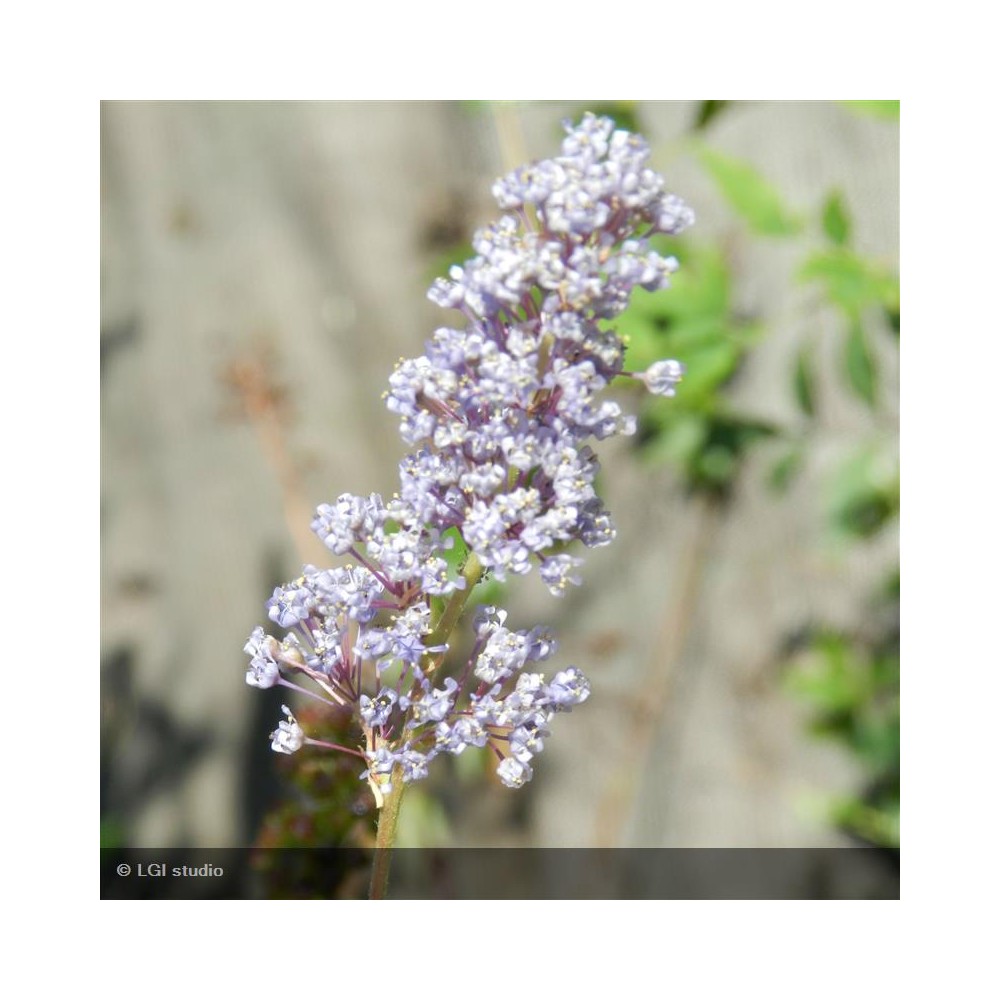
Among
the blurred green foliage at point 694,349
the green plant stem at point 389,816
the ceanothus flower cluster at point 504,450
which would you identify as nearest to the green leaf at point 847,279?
the blurred green foliage at point 694,349


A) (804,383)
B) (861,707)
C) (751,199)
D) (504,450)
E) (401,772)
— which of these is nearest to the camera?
(504,450)

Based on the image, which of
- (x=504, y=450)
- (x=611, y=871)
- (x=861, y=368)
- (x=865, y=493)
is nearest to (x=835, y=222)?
(x=861, y=368)

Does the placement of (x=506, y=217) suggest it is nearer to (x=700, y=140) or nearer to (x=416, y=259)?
(x=700, y=140)

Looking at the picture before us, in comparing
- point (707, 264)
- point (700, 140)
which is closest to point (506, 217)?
point (707, 264)

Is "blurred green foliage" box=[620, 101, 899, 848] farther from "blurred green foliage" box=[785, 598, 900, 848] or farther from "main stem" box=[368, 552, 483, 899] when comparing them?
"main stem" box=[368, 552, 483, 899]

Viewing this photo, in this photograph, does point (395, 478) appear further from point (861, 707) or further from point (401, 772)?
point (401, 772)

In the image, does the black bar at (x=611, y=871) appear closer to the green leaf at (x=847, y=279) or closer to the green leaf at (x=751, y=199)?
the green leaf at (x=847, y=279)

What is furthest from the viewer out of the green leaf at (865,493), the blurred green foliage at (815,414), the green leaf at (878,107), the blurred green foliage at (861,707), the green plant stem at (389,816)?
the blurred green foliage at (861,707)
